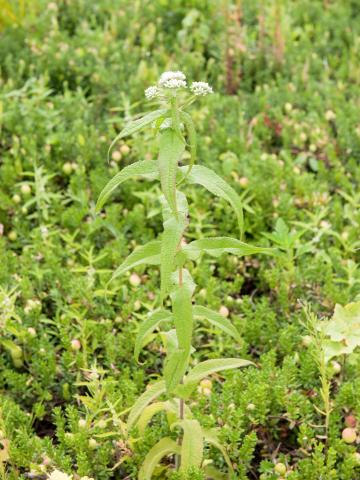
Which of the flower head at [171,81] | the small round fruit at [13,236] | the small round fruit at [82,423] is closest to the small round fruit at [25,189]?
the small round fruit at [13,236]

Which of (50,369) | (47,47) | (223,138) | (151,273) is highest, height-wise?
(47,47)

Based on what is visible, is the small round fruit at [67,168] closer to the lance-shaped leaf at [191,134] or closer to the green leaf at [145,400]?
the green leaf at [145,400]

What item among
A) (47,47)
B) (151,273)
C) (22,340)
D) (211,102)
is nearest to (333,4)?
(211,102)

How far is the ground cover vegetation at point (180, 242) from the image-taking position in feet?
8.61

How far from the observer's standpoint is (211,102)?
4.76m

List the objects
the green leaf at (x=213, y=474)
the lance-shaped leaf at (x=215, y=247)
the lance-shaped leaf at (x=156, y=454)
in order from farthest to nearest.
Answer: the green leaf at (x=213, y=474) < the lance-shaped leaf at (x=156, y=454) < the lance-shaped leaf at (x=215, y=247)

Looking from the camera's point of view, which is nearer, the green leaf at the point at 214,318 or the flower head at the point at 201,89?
the flower head at the point at 201,89

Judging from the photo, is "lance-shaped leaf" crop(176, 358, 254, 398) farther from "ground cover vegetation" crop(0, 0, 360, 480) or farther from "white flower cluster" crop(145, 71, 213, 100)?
"white flower cluster" crop(145, 71, 213, 100)

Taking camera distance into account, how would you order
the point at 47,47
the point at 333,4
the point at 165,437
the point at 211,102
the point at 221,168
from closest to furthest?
the point at 165,437 < the point at 221,168 < the point at 211,102 < the point at 47,47 < the point at 333,4

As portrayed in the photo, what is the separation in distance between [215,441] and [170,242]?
828mm

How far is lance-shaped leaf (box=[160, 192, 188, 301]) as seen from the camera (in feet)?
7.20

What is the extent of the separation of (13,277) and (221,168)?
1.29 m

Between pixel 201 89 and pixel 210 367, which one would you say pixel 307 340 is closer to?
pixel 210 367

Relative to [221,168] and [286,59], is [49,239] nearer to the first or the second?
[221,168]
